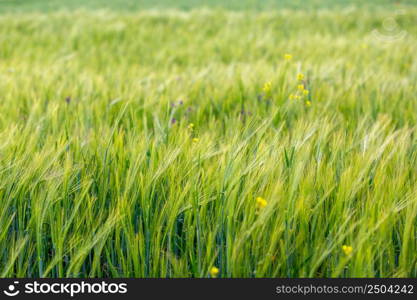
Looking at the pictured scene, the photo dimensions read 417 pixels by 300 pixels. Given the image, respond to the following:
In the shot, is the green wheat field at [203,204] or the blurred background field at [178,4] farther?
the blurred background field at [178,4]

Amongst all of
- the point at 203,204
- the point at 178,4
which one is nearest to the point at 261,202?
the point at 203,204

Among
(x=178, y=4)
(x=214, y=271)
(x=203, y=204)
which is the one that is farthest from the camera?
(x=178, y=4)

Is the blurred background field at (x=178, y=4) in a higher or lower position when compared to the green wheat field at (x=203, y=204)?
higher

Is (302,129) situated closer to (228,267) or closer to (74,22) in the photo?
(228,267)

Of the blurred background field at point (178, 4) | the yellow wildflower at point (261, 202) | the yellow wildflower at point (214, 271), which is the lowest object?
the yellow wildflower at point (214, 271)

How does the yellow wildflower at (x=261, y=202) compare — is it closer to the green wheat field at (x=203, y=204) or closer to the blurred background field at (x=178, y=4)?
the green wheat field at (x=203, y=204)

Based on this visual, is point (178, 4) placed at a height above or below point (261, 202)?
above

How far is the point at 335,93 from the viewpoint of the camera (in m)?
1.92

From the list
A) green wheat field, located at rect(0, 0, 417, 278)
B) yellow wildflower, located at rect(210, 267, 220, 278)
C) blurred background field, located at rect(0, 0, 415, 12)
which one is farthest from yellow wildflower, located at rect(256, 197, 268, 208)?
blurred background field, located at rect(0, 0, 415, 12)

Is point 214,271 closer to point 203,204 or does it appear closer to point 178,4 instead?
point 203,204

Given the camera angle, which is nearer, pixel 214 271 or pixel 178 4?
pixel 214 271

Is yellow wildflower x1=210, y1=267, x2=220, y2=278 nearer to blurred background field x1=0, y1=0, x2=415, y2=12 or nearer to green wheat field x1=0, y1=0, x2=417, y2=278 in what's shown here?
green wheat field x1=0, y1=0, x2=417, y2=278

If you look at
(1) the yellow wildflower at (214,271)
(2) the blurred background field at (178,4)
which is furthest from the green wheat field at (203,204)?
(2) the blurred background field at (178,4)

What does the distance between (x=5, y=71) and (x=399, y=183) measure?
2302 millimetres
